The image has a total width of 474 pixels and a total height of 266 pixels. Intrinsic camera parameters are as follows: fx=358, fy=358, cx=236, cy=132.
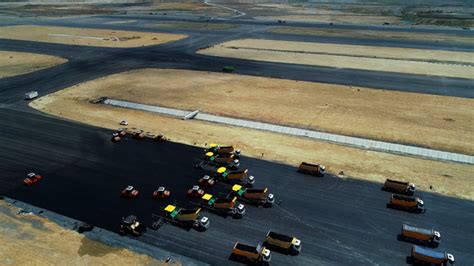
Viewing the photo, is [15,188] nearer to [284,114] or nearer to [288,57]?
[284,114]

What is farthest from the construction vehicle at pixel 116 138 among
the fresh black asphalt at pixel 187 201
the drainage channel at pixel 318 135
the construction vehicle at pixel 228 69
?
the construction vehicle at pixel 228 69

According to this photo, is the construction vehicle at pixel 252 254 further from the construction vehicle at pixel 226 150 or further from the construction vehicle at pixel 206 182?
the construction vehicle at pixel 226 150

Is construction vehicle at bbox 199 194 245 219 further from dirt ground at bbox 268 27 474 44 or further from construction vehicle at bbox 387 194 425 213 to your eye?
dirt ground at bbox 268 27 474 44

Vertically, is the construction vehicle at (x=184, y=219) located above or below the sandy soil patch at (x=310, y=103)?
below

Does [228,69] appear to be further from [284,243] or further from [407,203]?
[284,243]

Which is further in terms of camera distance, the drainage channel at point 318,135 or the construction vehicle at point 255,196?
the drainage channel at point 318,135

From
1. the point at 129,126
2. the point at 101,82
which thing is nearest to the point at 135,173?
the point at 129,126
